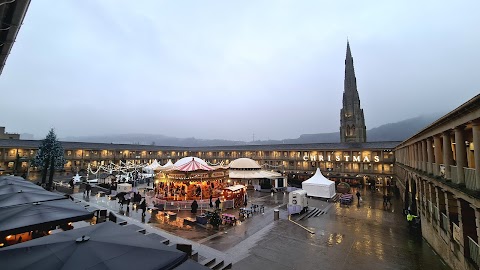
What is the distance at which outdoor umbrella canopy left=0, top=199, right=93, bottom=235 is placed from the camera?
26.1 ft

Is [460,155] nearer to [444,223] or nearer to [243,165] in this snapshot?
[444,223]

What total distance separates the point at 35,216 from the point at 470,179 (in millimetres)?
18513

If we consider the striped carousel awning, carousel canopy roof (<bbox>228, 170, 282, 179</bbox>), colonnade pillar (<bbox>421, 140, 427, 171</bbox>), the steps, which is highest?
colonnade pillar (<bbox>421, 140, 427, 171</bbox>)

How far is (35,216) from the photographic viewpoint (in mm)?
8797

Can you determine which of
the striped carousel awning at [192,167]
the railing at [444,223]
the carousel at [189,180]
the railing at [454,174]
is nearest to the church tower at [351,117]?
the carousel at [189,180]

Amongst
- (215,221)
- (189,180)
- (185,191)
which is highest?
(189,180)

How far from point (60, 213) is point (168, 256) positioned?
24.1 ft

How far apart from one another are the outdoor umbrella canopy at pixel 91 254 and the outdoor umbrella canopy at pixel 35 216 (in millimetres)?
3235

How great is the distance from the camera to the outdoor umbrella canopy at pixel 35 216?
7.96m

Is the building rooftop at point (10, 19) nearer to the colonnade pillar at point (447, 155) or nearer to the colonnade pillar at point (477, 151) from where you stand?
the colonnade pillar at point (477, 151)

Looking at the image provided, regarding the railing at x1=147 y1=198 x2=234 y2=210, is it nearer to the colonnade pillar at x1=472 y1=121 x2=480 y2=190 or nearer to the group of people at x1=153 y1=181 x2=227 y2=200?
the group of people at x1=153 y1=181 x2=227 y2=200

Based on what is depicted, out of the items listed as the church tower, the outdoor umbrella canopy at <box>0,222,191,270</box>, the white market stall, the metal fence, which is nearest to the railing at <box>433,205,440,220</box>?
the white market stall

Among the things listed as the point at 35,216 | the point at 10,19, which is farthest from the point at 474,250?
the point at 10,19

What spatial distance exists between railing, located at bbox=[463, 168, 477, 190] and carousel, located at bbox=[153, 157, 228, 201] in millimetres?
20840
